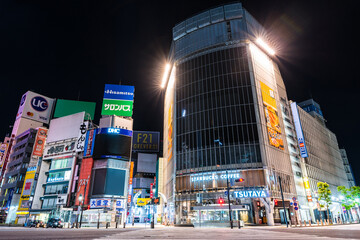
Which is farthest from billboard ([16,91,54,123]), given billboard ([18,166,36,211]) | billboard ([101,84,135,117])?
billboard ([101,84,135,117])

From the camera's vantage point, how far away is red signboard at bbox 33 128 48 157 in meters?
71.4

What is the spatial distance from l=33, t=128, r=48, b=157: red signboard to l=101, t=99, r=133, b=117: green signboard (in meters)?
26.2

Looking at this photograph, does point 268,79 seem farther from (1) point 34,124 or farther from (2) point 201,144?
(1) point 34,124

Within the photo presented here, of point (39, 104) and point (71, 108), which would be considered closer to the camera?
point (71, 108)

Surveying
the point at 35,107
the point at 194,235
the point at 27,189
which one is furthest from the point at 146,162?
the point at 194,235

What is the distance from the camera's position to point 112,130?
2450 inches

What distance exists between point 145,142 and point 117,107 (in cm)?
4847

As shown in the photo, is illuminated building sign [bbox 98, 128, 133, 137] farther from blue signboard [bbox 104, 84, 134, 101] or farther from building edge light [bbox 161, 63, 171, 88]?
building edge light [bbox 161, 63, 171, 88]

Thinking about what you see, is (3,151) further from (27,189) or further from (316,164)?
(316,164)

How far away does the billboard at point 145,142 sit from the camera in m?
111

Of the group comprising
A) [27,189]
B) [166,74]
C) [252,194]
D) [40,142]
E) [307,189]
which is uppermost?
[166,74]

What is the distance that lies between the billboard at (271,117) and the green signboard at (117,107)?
1457 inches

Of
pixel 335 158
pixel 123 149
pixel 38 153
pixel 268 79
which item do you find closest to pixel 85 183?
pixel 123 149

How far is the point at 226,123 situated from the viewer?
5209cm
